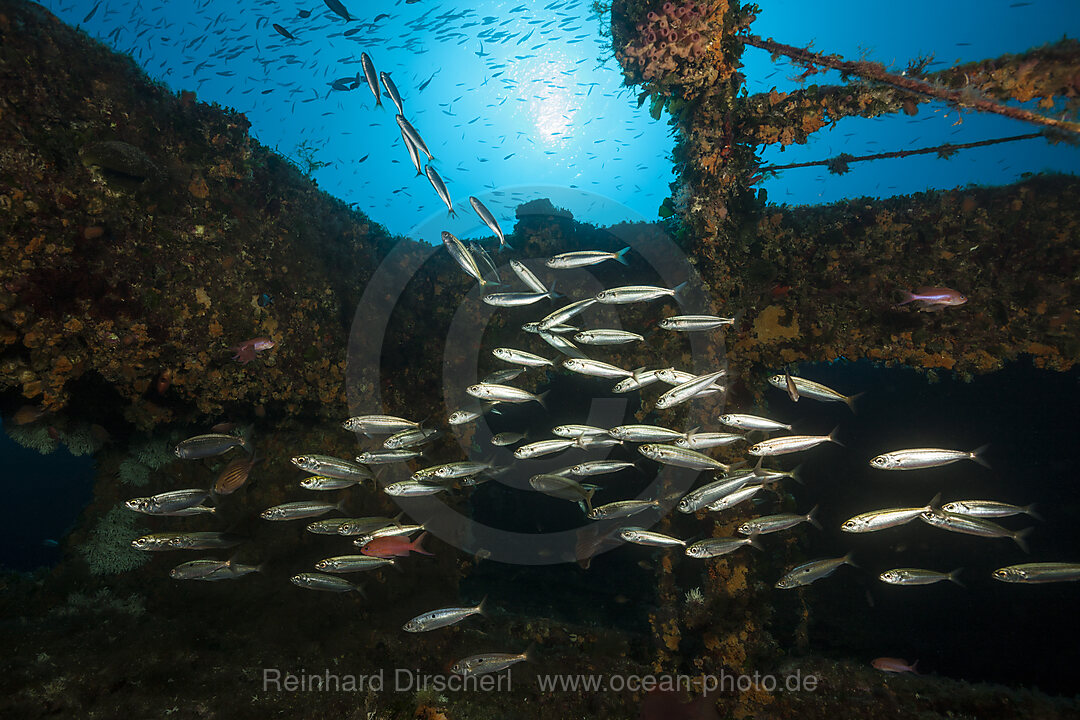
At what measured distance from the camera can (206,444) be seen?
4445 mm

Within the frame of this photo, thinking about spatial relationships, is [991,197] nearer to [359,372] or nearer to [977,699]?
[977,699]

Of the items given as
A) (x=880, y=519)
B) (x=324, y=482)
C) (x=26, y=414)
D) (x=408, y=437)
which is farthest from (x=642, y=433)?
(x=26, y=414)

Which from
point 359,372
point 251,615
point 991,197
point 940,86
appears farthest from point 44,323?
point 991,197

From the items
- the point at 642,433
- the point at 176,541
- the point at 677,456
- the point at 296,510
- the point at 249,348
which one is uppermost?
the point at 249,348

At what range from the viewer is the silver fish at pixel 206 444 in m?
4.39

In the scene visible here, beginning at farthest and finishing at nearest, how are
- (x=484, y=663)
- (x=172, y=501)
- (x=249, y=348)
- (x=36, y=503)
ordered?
(x=36, y=503) < (x=249, y=348) < (x=172, y=501) < (x=484, y=663)

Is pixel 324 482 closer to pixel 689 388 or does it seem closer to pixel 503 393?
pixel 503 393

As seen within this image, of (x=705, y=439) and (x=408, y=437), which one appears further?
(x=408, y=437)

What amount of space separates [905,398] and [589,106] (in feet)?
223

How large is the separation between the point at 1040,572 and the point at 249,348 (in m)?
9.17

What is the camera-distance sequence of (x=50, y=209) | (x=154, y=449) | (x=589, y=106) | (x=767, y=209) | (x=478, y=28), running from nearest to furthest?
(x=50, y=209)
(x=767, y=209)
(x=154, y=449)
(x=478, y=28)
(x=589, y=106)

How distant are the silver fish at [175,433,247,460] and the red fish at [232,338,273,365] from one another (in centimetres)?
91

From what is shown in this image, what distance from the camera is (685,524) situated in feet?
21.6

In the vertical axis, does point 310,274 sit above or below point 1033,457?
above
